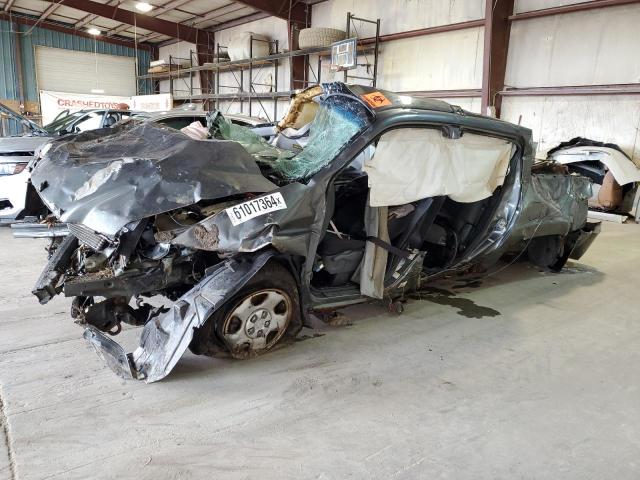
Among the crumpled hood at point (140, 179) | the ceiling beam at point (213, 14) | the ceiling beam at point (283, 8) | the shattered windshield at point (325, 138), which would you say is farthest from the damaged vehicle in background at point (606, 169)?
the ceiling beam at point (213, 14)

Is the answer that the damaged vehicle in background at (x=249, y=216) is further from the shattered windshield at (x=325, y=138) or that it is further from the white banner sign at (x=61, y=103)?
the white banner sign at (x=61, y=103)

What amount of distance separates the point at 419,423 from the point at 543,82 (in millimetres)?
9211

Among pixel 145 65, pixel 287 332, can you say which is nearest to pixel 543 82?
pixel 287 332

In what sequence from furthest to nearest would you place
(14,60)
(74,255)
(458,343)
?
(14,60)
(458,343)
(74,255)

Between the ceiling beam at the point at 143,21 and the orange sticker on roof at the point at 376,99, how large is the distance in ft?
54.4

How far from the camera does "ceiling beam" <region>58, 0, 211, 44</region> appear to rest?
52.3 ft

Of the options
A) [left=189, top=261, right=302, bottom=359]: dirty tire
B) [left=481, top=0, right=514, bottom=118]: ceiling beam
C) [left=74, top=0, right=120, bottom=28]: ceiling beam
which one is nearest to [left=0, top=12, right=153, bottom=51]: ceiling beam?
[left=74, top=0, right=120, bottom=28]: ceiling beam

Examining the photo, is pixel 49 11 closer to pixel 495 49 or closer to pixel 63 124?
pixel 63 124

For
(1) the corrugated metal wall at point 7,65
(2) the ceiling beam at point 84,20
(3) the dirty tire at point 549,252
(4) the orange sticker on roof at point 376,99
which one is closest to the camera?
(4) the orange sticker on roof at point 376,99

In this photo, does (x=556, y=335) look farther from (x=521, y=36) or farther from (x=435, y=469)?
(x=521, y=36)

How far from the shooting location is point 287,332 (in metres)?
2.89

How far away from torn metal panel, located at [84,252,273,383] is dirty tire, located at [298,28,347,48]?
10.4 metres

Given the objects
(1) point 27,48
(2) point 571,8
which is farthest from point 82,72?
(2) point 571,8

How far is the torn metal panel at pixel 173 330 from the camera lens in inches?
95.2
